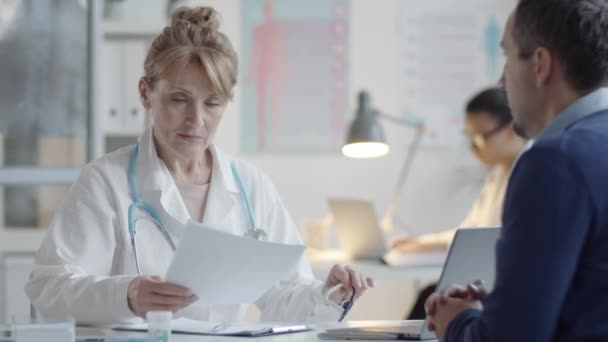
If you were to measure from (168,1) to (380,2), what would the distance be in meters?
1.32

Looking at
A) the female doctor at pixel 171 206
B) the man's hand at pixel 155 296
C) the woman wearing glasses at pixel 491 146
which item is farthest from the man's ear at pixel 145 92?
the woman wearing glasses at pixel 491 146

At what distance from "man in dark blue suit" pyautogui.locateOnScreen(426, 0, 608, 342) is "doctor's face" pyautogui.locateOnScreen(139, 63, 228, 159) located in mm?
942

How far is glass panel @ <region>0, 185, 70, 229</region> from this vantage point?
387 cm

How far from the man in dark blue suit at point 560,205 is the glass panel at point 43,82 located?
256cm

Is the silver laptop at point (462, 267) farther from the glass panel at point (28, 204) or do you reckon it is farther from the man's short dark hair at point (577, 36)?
the glass panel at point (28, 204)

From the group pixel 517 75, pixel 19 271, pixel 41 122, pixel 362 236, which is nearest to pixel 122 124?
pixel 41 122

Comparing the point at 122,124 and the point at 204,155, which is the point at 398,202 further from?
the point at 204,155

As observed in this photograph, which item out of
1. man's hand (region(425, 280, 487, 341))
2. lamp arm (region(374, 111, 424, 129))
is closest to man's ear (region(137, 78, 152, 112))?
man's hand (region(425, 280, 487, 341))

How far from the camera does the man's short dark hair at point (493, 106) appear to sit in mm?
4039

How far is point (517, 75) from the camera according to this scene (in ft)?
4.76

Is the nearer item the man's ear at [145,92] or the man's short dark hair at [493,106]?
the man's ear at [145,92]

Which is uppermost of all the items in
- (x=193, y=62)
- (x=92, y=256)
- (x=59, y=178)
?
(x=193, y=62)

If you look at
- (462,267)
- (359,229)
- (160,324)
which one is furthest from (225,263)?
(359,229)

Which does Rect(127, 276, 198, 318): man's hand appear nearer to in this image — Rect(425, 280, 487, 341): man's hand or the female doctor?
the female doctor
